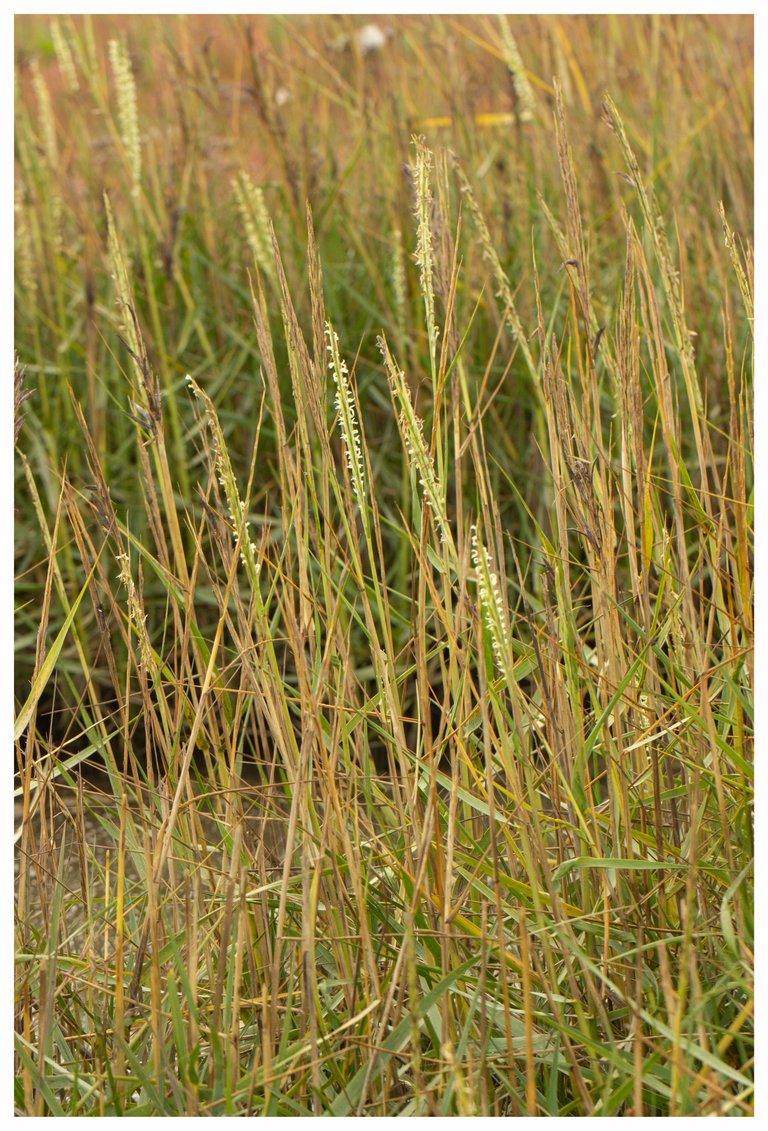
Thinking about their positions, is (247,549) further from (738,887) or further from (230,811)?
(738,887)

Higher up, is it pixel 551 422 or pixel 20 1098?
pixel 551 422

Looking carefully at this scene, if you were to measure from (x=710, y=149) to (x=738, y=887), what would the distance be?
91.7 inches

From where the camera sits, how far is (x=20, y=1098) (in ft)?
3.20

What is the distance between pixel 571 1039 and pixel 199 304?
1807 millimetres

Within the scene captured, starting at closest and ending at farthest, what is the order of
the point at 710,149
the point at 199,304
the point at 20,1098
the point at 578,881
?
the point at 20,1098
the point at 578,881
the point at 199,304
the point at 710,149

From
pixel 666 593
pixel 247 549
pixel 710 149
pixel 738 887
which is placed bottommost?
pixel 738 887

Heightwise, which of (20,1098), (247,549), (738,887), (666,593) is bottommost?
(20,1098)

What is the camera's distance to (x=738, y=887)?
98 centimetres

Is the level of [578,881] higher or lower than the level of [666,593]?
lower

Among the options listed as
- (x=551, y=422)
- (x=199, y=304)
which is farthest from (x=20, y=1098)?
(x=199, y=304)

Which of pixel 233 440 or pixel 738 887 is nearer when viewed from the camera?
pixel 738 887
